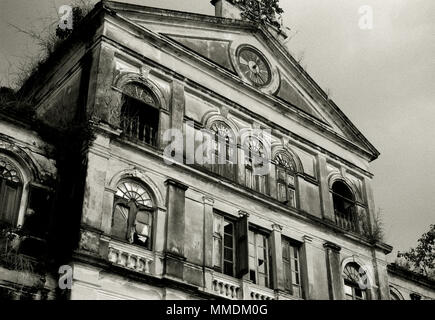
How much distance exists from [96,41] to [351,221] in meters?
10.2

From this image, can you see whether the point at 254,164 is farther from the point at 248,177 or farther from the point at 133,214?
the point at 133,214

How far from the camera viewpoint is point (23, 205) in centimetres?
1488

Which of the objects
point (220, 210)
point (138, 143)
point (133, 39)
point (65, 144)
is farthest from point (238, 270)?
point (133, 39)

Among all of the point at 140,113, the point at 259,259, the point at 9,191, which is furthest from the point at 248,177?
the point at 9,191

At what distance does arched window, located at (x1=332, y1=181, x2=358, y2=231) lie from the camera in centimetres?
2167

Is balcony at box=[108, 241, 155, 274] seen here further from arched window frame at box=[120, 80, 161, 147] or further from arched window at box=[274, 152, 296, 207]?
arched window at box=[274, 152, 296, 207]

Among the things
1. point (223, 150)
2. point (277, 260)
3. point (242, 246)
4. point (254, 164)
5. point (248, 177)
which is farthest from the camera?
point (254, 164)

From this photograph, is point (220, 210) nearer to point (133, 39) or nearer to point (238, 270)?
point (238, 270)

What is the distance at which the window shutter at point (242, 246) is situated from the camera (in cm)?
1695

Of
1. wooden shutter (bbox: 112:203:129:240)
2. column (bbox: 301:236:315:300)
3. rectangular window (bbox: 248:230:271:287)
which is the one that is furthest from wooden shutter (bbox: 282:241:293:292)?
wooden shutter (bbox: 112:203:129:240)

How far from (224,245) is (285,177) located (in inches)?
153

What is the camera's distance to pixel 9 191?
14.9 meters

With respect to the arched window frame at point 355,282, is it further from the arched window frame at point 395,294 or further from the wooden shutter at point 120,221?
the wooden shutter at point 120,221

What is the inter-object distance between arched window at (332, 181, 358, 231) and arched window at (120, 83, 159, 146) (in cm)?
715
